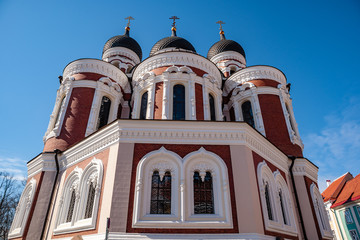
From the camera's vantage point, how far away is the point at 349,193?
974 inches

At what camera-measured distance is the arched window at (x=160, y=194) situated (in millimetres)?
7867

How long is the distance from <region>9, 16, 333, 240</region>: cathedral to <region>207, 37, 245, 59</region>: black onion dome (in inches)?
294

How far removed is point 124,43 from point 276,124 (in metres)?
15.0

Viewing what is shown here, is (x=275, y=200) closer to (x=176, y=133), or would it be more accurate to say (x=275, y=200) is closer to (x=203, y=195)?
(x=203, y=195)

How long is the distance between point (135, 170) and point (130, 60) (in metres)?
15.2

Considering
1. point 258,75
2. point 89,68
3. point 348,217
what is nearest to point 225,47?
point 258,75

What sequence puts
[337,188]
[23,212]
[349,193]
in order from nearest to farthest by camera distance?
[23,212]
[349,193]
[337,188]

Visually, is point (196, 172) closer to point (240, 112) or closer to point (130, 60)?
point (240, 112)

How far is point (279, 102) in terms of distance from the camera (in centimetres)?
1455

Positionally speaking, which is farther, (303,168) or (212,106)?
(212,106)

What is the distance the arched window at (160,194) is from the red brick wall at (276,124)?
721cm

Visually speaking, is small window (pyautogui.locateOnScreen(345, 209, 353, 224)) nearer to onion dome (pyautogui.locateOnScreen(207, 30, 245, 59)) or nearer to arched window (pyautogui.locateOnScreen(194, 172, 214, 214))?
onion dome (pyautogui.locateOnScreen(207, 30, 245, 59))

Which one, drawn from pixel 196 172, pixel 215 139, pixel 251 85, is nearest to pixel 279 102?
pixel 251 85

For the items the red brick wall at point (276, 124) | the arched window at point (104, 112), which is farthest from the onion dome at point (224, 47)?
the arched window at point (104, 112)
